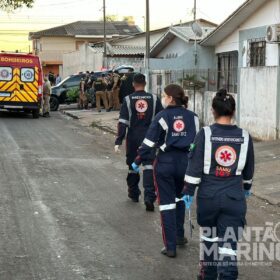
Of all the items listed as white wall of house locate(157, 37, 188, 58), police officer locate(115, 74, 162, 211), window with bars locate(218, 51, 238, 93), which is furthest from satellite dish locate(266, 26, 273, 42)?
white wall of house locate(157, 37, 188, 58)

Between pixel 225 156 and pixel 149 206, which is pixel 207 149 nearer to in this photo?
pixel 225 156

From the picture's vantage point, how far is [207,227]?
188 inches

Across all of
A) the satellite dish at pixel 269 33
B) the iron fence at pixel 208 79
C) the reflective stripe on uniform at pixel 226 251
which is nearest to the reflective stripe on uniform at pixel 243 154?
the reflective stripe on uniform at pixel 226 251

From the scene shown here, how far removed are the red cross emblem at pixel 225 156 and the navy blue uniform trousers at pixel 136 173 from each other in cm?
307

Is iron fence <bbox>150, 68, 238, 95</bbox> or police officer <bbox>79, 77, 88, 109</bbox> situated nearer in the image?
iron fence <bbox>150, 68, 238, 95</bbox>

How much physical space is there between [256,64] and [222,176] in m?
12.9

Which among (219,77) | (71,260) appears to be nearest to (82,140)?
(219,77)

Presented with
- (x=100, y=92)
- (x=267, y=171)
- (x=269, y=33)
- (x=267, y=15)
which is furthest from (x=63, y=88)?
(x=267, y=171)

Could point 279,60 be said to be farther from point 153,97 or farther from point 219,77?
point 153,97

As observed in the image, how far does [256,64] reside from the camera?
16.9m

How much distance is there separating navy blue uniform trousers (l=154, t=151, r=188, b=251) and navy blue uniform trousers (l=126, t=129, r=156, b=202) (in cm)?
155

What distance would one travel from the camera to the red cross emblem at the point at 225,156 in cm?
454

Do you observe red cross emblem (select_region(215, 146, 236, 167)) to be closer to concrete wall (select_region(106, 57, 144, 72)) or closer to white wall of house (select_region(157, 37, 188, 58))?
white wall of house (select_region(157, 37, 188, 58))

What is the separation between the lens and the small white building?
14.1 metres
